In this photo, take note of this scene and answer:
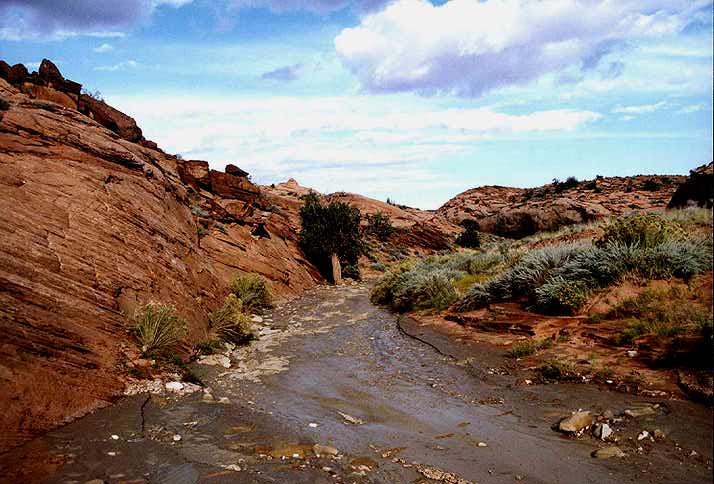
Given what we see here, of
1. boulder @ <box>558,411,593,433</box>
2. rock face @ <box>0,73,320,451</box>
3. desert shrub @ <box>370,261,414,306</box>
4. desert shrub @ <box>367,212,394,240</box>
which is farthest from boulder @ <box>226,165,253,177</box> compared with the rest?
boulder @ <box>558,411,593,433</box>

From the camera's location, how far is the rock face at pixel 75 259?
5.82m

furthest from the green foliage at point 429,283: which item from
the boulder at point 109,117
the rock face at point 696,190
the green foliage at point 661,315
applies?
the boulder at point 109,117

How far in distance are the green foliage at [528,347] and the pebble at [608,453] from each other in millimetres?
3987

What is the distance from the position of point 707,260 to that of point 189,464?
9.47 meters

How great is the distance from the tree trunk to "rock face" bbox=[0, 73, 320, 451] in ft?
Result: 35.7

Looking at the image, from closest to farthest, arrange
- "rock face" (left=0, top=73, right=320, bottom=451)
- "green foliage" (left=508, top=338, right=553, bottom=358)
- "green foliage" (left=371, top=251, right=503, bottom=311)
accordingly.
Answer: "rock face" (left=0, top=73, right=320, bottom=451)
"green foliage" (left=508, top=338, right=553, bottom=358)
"green foliage" (left=371, top=251, right=503, bottom=311)

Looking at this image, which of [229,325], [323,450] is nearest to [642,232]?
[323,450]

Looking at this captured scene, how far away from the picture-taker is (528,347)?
8844 millimetres

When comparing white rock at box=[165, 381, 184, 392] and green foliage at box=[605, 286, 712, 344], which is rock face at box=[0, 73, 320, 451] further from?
green foliage at box=[605, 286, 712, 344]

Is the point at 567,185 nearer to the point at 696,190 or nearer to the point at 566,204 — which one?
the point at 566,204

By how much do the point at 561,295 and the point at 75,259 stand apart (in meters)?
9.67

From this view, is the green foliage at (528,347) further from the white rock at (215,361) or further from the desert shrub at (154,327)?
the desert shrub at (154,327)

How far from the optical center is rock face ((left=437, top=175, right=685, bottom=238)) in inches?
1626

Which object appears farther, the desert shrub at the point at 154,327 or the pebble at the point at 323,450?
the desert shrub at the point at 154,327
